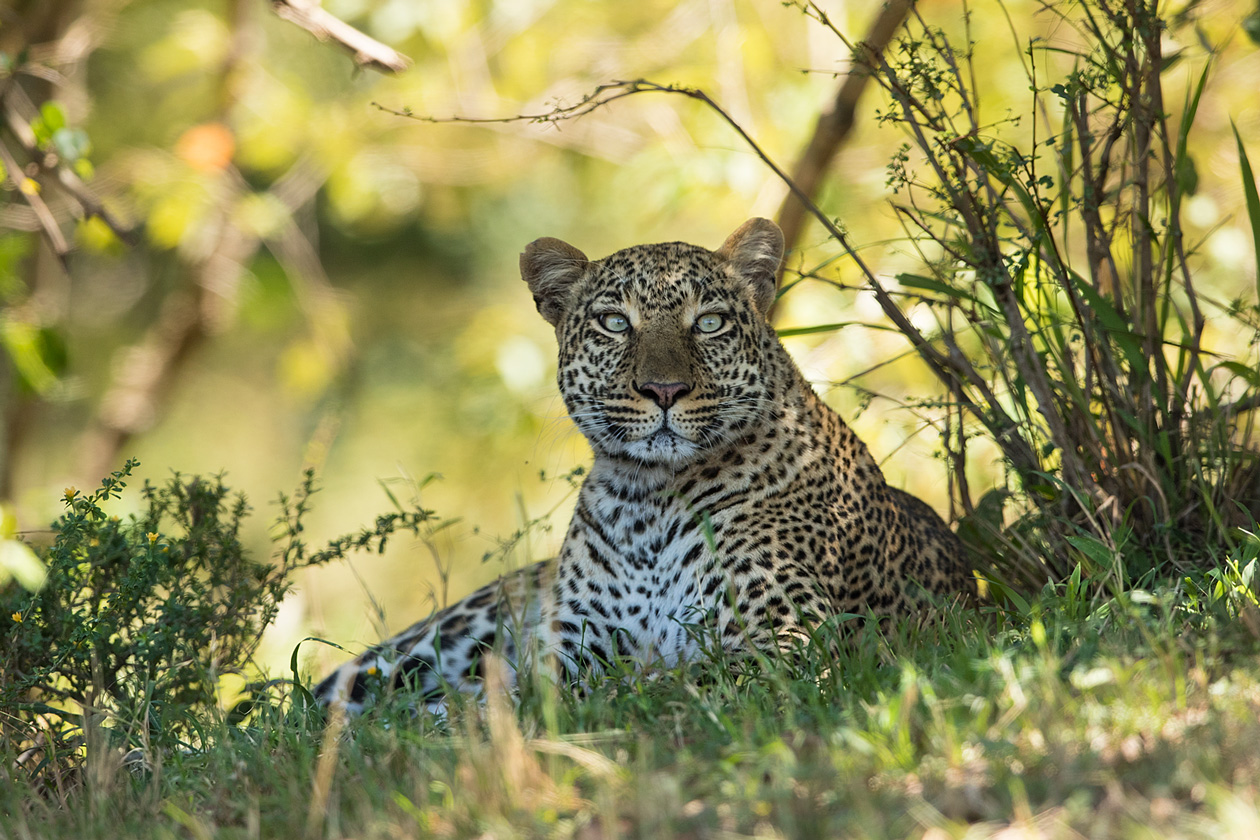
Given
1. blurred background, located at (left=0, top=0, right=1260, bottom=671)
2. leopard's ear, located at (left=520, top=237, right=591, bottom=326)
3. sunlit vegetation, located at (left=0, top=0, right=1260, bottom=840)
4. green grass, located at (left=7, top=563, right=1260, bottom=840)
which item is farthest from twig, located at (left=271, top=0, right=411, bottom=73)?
green grass, located at (left=7, top=563, right=1260, bottom=840)

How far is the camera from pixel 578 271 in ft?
18.8

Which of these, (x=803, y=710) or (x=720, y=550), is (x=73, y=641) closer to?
(x=720, y=550)

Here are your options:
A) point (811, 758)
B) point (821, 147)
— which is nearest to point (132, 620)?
point (811, 758)

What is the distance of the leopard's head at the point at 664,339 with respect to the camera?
16.4 feet

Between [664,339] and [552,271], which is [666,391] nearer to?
[664,339]

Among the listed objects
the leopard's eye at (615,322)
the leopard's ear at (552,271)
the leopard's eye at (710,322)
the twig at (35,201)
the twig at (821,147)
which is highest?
the twig at (821,147)

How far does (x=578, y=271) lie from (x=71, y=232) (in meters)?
9.09

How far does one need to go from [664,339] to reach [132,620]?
238 centimetres

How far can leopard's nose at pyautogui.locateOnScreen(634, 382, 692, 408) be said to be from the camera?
495 cm

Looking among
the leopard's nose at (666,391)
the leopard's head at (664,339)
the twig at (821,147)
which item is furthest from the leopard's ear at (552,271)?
the twig at (821,147)

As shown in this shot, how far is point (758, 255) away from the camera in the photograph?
5.61 m

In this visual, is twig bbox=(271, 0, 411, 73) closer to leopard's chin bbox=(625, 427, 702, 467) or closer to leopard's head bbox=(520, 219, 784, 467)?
leopard's head bbox=(520, 219, 784, 467)

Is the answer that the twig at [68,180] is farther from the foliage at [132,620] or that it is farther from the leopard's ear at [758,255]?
the leopard's ear at [758,255]

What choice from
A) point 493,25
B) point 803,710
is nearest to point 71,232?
point 493,25
